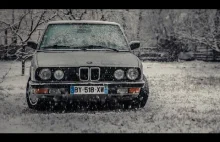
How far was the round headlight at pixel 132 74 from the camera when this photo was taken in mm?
7078

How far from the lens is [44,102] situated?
706 cm

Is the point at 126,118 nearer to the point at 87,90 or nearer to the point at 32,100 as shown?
the point at 87,90

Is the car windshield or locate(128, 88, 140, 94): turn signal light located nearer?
locate(128, 88, 140, 94): turn signal light

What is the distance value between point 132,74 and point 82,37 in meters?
1.41

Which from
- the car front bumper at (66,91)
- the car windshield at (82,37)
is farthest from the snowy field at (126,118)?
the car windshield at (82,37)

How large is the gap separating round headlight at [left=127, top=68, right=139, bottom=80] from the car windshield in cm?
90

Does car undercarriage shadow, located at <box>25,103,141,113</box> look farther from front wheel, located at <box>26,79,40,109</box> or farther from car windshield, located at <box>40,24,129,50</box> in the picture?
car windshield, located at <box>40,24,129,50</box>

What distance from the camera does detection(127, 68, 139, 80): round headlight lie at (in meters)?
7.08

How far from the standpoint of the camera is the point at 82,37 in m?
7.96

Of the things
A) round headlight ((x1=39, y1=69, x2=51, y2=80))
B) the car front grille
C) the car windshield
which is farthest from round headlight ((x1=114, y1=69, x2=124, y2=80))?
round headlight ((x1=39, y1=69, x2=51, y2=80))

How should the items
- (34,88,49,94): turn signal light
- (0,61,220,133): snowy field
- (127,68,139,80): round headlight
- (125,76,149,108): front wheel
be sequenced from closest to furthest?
(0,61,220,133): snowy field, (34,88,49,94): turn signal light, (127,68,139,80): round headlight, (125,76,149,108): front wheel

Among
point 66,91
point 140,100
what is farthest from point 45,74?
point 140,100
